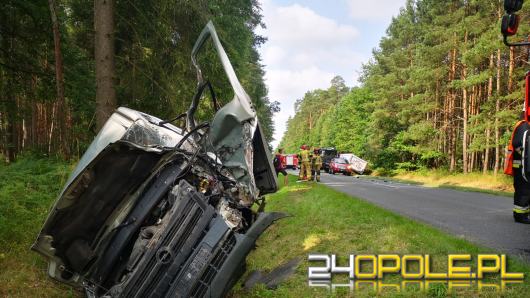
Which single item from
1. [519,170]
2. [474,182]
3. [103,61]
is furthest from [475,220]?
[474,182]

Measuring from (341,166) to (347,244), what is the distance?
27462mm

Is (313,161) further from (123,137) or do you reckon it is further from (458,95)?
(458,95)

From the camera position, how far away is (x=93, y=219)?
11.5 feet

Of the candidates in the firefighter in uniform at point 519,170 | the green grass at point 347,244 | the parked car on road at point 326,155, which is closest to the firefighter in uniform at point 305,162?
the green grass at point 347,244

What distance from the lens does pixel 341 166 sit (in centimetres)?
3209

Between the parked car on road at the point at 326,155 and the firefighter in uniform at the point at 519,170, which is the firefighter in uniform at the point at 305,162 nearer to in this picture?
the firefighter in uniform at the point at 519,170

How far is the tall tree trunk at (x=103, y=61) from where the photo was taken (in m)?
7.62

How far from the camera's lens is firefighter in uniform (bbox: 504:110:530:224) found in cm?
405

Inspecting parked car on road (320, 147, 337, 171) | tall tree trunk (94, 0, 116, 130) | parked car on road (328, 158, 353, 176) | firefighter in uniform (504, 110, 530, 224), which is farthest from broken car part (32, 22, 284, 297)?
parked car on road (320, 147, 337, 171)

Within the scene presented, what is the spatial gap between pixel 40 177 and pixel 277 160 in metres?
8.00

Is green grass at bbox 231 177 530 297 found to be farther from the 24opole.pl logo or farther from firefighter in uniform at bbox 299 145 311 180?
firefighter in uniform at bbox 299 145 311 180

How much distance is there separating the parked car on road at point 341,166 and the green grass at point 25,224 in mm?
25604

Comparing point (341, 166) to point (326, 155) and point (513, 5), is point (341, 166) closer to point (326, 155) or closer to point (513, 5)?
point (326, 155)

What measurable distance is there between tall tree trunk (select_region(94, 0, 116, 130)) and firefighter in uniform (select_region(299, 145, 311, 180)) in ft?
30.3
